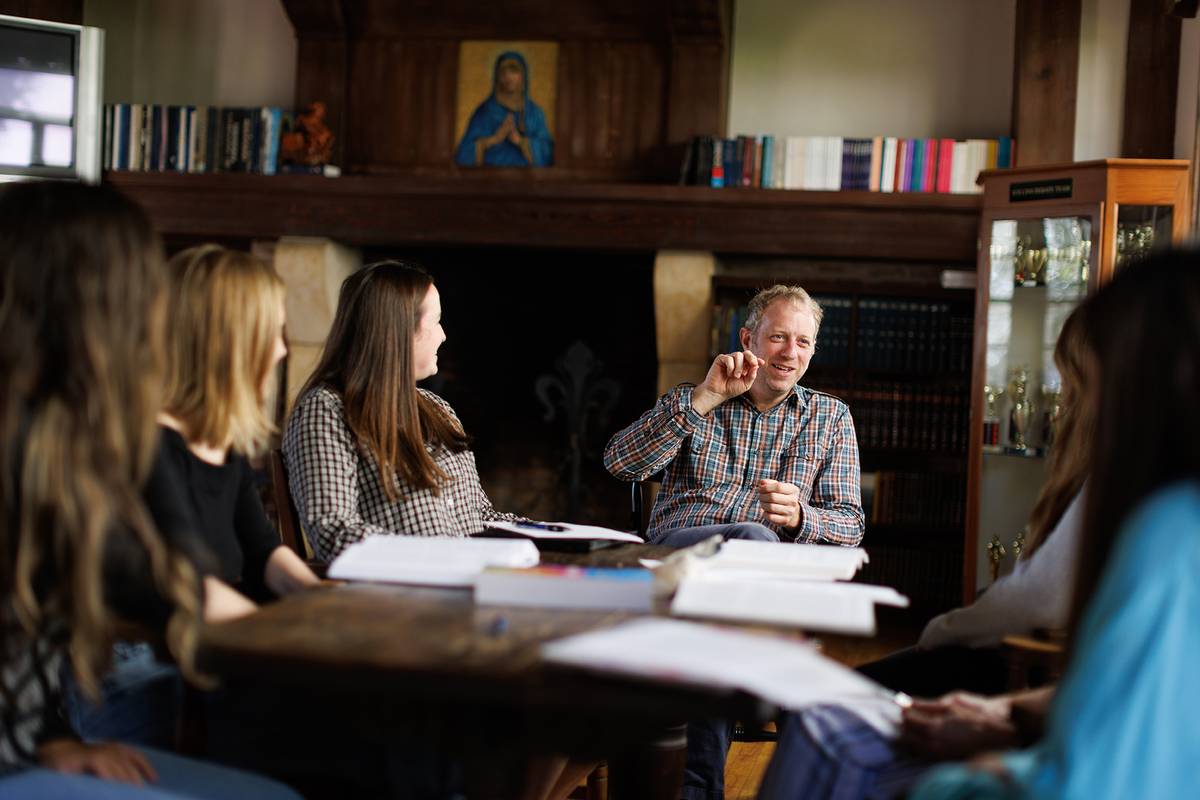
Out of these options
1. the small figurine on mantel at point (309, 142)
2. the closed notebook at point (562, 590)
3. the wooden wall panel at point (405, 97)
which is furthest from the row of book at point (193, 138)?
the closed notebook at point (562, 590)

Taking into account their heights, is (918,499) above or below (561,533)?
below

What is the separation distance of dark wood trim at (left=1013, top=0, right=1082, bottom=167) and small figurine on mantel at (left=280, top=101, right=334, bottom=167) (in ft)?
9.37

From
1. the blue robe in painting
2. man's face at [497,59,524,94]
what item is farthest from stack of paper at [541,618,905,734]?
man's face at [497,59,524,94]

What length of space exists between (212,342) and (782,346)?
1666 millimetres

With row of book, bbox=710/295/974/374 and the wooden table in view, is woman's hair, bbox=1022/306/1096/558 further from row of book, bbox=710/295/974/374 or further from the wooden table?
row of book, bbox=710/295/974/374

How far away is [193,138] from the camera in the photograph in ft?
17.1

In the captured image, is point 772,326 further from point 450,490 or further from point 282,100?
point 282,100

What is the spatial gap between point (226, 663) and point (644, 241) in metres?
3.87

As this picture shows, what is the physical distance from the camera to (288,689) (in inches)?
48.9

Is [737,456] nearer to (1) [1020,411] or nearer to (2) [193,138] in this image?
(1) [1020,411]

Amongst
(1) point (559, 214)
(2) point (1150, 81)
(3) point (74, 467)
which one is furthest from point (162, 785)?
(2) point (1150, 81)

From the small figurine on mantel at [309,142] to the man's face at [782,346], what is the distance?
107 inches

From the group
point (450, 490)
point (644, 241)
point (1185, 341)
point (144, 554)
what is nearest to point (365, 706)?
point (144, 554)

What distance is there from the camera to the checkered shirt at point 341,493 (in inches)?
82.1
